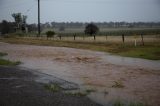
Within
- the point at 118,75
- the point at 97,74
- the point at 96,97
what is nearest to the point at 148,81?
the point at 118,75

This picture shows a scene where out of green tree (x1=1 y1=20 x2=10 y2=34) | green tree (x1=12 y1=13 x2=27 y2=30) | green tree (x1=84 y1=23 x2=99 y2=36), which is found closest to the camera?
green tree (x1=84 y1=23 x2=99 y2=36)

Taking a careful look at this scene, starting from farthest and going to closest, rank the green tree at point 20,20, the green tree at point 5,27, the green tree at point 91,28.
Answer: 1. the green tree at point 5,27
2. the green tree at point 20,20
3. the green tree at point 91,28

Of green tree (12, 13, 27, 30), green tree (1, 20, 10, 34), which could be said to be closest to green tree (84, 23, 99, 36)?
green tree (12, 13, 27, 30)

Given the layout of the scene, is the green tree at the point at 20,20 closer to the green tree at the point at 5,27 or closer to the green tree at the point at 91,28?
the green tree at the point at 5,27

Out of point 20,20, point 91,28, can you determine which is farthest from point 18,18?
point 91,28

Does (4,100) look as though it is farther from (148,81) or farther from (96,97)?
(148,81)

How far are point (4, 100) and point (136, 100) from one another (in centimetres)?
433

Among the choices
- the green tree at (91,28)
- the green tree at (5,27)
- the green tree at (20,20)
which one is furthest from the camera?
the green tree at (5,27)

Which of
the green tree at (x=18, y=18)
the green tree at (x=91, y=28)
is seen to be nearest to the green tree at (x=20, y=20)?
the green tree at (x=18, y=18)

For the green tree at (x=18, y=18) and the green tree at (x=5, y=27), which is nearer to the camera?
the green tree at (x=18, y=18)

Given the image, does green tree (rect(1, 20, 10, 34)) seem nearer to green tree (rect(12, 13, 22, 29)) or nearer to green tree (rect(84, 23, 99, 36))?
green tree (rect(12, 13, 22, 29))

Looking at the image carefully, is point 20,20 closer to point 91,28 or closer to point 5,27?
point 5,27

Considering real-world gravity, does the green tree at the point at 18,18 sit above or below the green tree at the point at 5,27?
above

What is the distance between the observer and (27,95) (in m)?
9.86
